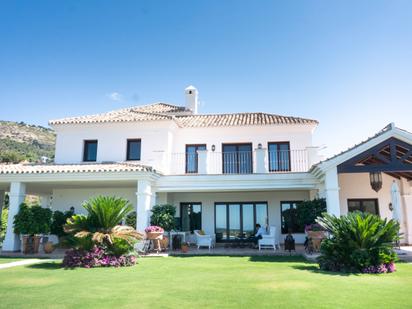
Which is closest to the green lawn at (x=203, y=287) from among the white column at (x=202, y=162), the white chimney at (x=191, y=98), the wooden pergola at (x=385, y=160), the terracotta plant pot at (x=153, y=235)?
the terracotta plant pot at (x=153, y=235)

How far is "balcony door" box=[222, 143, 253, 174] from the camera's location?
61.2ft

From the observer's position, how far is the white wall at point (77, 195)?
61.2 feet

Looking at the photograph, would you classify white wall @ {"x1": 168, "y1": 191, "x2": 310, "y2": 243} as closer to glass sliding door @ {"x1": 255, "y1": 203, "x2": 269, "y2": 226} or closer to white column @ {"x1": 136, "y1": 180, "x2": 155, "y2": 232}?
glass sliding door @ {"x1": 255, "y1": 203, "x2": 269, "y2": 226}

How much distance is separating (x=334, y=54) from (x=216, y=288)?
33.9 feet

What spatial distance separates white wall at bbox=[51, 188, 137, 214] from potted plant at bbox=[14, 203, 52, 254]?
395 centimetres

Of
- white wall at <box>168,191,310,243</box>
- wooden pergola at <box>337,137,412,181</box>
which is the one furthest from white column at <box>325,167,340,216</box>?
white wall at <box>168,191,310,243</box>

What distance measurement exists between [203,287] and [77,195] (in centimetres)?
1388

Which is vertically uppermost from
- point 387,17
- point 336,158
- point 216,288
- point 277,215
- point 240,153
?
point 387,17

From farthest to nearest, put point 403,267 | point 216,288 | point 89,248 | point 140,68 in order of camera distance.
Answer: point 140,68, point 89,248, point 403,267, point 216,288

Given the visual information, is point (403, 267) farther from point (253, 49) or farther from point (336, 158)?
point (253, 49)

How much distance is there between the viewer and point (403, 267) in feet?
32.7

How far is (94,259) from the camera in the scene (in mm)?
10617

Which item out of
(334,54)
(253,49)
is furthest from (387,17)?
(253,49)

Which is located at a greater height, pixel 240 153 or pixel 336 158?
pixel 240 153
